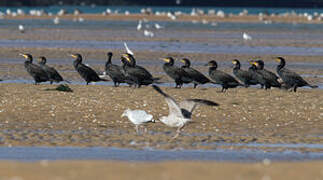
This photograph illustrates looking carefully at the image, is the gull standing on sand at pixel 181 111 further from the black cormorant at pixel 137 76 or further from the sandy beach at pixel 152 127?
the black cormorant at pixel 137 76

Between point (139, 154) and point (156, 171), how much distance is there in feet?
11.2

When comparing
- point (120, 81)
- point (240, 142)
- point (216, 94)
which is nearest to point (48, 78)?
point (120, 81)

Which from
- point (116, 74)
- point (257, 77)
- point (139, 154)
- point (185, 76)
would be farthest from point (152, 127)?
point (257, 77)

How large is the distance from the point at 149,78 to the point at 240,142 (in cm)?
861

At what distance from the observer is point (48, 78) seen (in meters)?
24.3

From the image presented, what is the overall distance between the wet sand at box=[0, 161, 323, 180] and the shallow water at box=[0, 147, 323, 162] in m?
2.33

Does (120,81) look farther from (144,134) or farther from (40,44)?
(40,44)

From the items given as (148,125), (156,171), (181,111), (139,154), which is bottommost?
(148,125)

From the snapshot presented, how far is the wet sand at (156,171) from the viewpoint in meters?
10.3

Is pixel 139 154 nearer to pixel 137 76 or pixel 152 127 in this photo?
pixel 152 127

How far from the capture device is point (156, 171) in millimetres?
10680

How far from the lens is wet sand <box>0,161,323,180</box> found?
33.7 feet

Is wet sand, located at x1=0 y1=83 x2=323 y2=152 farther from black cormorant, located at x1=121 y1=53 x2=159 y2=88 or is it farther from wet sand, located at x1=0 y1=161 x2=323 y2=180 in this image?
wet sand, located at x1=0 y1=161 x2=323 y2=180

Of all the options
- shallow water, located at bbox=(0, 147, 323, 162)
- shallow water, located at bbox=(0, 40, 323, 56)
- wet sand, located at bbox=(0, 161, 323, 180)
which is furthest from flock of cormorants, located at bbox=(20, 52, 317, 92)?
shallow water, located at bbox=(0, 40, 323, 56)
